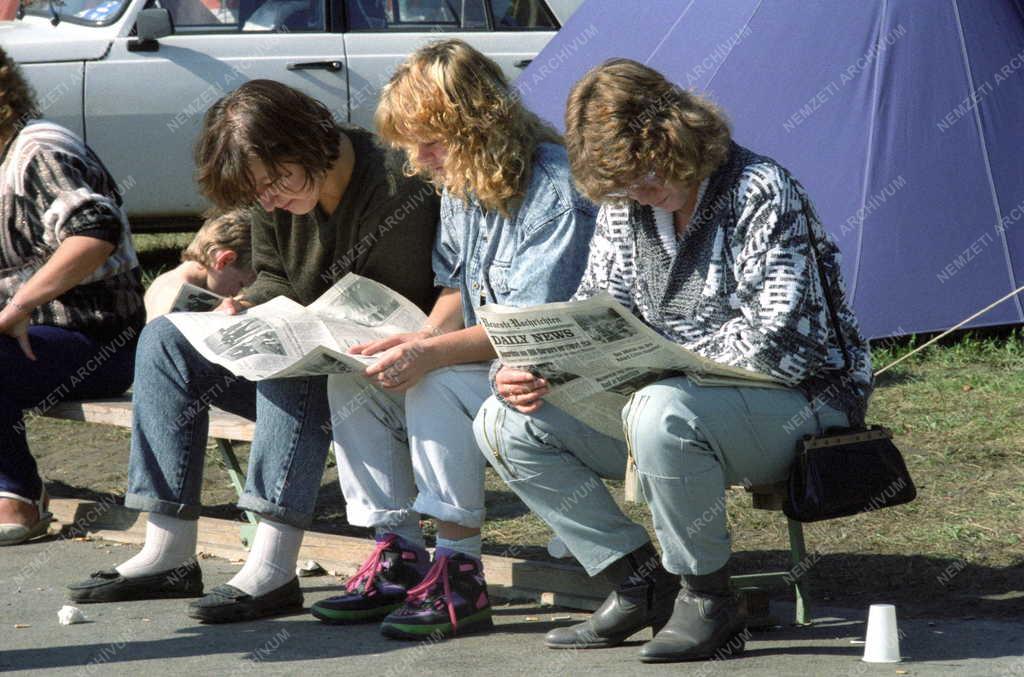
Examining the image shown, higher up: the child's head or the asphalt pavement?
the child's head

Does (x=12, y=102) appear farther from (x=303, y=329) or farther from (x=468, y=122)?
(x=468, y=122)

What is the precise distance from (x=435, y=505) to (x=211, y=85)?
482 cm

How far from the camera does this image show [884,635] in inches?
120

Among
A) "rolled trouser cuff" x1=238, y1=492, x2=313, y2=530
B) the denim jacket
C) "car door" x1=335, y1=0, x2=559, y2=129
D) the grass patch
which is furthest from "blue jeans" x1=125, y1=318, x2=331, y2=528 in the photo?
the grass patch

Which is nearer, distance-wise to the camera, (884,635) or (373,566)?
(884,635)

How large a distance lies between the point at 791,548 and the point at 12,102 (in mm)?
2540

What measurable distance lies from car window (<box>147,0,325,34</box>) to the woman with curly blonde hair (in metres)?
4.58

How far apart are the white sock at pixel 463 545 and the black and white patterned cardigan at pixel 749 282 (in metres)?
0.64

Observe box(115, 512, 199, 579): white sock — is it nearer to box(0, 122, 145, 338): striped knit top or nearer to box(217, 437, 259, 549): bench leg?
box(217, 437, 259, 549): bench leg

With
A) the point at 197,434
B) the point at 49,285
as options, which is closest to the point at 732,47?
the point at 49,285

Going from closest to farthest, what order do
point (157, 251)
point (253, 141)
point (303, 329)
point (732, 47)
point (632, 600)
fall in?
point (632, 600) → point (253, 141) → point (303, 329) → point (732, 47) → point (157, 251)

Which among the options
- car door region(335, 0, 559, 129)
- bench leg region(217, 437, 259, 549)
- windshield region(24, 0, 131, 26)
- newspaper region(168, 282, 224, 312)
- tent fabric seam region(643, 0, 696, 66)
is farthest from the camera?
car door region(335, 0, 559, 129)

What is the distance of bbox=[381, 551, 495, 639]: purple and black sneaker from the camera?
134 inches

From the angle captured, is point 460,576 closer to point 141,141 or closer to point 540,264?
point 540,264
